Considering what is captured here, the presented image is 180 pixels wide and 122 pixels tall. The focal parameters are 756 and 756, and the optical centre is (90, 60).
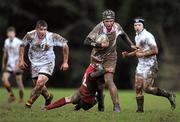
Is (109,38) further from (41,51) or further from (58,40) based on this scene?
(41,51)

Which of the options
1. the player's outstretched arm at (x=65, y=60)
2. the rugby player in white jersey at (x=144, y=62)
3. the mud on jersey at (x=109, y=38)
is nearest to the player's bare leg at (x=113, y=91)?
the mud on jersey at (x=109, y=38)

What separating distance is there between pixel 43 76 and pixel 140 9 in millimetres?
26504

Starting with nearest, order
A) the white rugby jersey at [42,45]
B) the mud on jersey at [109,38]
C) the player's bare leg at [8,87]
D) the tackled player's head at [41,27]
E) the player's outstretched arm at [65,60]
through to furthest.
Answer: the mud on jersey at [109,38] < the player's outstretched arm at [65,60] < the tackled player's head at [41,27] < the white rugby jersey at [42,45] < the player's bare leg at [8,87]

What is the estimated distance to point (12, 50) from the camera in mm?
25672

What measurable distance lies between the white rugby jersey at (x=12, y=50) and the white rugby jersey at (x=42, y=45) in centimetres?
603

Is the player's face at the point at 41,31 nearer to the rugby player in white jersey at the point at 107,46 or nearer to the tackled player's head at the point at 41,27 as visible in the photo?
the tackled player's head at the point at 41,27

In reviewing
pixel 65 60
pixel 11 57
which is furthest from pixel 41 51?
pixel 11 57

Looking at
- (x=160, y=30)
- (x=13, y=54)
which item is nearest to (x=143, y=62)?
(x=13, y=54)

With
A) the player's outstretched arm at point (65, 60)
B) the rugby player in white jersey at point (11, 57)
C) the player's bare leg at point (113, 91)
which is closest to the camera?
the player's bare leg at point (113, 91)

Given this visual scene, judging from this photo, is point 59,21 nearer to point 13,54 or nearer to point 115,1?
point 115,1

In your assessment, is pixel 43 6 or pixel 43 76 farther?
pixel 43 6

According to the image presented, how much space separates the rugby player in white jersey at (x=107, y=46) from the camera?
18.3 metres

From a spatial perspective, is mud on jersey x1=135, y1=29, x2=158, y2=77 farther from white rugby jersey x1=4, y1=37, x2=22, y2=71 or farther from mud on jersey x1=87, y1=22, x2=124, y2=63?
white rugby jersey x1=4, y1=37, x2=22, y2=71

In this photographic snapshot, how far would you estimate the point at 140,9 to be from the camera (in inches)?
1779
